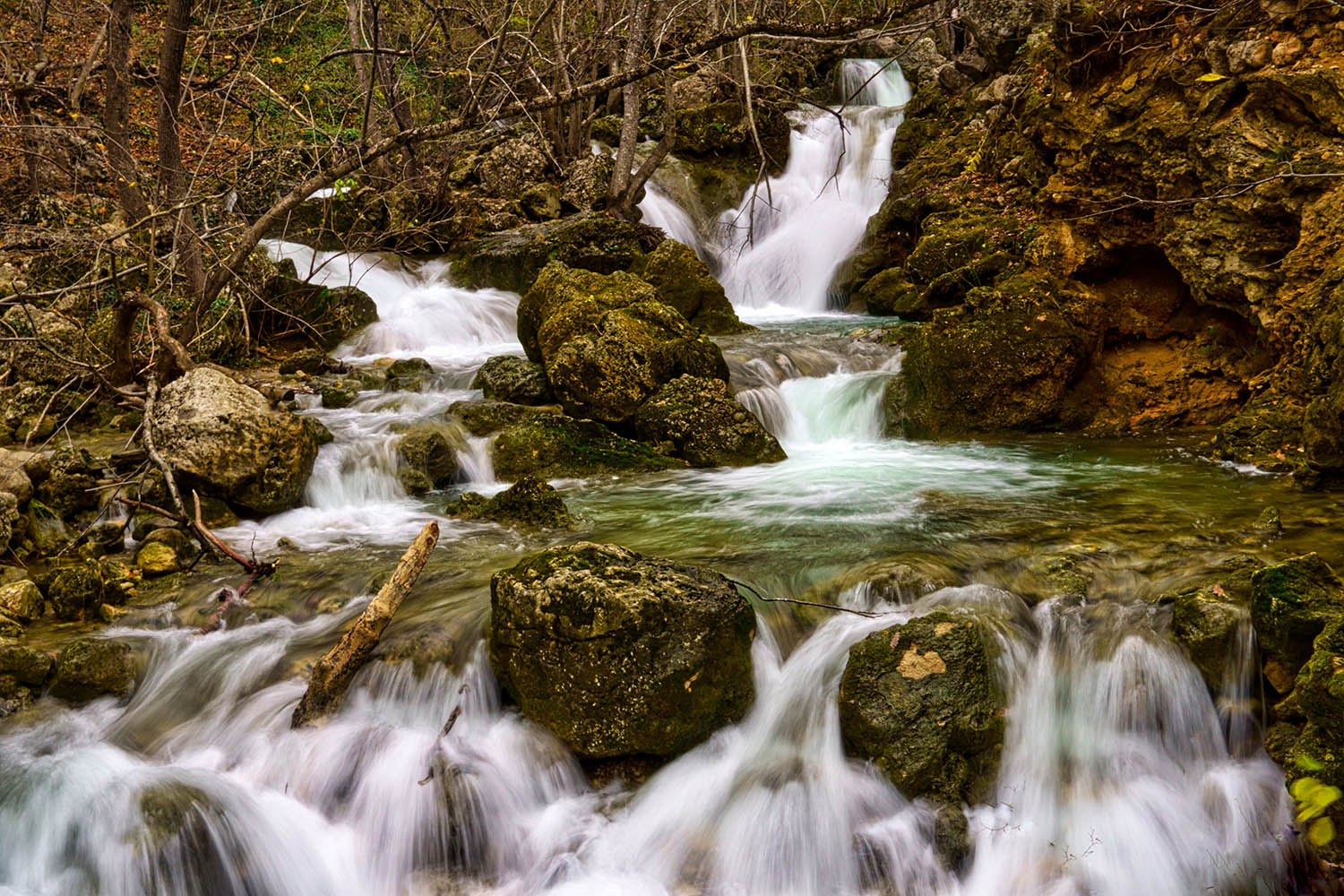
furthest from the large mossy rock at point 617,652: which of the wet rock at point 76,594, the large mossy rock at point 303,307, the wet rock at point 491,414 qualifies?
the large mossy rock at point 303,307

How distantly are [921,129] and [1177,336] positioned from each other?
27.9ft

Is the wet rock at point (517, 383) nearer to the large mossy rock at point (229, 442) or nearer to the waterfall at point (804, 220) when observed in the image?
the large mossy rock at point (229, 442)

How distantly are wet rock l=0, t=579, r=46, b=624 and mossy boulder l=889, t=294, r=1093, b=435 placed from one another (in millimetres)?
7065

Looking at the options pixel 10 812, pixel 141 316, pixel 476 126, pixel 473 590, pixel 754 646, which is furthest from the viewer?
pixel 141 316

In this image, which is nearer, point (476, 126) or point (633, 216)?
point (476, 126)

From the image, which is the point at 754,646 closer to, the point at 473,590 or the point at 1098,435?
the point at 473,590

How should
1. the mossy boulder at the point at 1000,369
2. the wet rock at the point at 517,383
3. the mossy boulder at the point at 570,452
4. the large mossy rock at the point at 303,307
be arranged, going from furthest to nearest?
the large mossy rock at the point at 303,307 → the wet rock at the point at 517,383 → the mossy boulder at the point at 1000,369 → the mossy boulder at the point at 570,452

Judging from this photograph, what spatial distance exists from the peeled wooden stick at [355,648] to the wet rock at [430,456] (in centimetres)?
301

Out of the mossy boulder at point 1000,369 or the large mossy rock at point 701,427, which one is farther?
the mossy boulder at point 1000,369

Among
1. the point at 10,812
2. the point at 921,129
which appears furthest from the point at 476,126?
the point at 921,129

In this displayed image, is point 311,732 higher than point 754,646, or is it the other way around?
point 754,646

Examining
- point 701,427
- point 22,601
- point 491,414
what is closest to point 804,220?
point 701,427

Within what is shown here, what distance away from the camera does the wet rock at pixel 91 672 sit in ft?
14.4

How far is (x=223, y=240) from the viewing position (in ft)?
34.8
